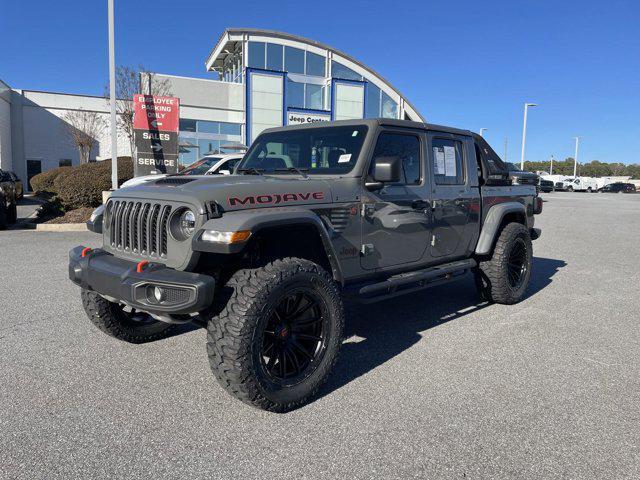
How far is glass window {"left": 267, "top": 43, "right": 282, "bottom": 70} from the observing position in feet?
120

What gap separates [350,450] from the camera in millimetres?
2762

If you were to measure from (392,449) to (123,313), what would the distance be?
2.60m

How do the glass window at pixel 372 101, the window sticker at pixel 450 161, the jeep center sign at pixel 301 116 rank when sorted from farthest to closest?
the glass window at pixel 372 101
the jeep center sign at pixel 301 116
the window sticker at pixel 450 161

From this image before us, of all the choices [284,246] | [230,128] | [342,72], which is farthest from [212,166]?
[342,72]

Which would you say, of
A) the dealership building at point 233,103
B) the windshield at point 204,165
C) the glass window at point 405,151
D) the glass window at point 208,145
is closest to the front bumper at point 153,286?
the glass window at point 405,151

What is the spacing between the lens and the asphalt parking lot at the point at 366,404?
8.67 ft

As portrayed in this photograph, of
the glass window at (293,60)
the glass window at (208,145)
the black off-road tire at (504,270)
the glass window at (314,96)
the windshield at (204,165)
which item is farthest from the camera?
the glass window at (314,96)

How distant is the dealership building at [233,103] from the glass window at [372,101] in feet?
4.26

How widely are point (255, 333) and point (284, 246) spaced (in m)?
0.84

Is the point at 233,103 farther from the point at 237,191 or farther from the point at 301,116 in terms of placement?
the point at 237,191

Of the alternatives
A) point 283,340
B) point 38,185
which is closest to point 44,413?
point 283,340

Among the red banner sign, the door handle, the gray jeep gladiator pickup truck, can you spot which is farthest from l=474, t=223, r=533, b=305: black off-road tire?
the red banner sign

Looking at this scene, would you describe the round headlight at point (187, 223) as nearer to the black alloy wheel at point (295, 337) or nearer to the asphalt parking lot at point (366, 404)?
the black alloy wheel at point (295, 337)

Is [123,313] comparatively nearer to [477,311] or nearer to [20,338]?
[20,338]
